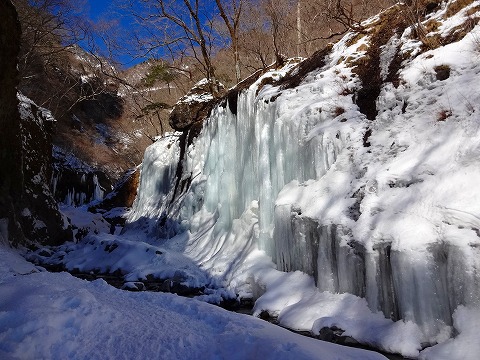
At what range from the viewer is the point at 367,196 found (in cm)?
439

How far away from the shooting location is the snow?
229 centimetres

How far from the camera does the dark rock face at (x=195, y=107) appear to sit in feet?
47.1

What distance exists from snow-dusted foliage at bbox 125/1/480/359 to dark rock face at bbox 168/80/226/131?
582 centimetres

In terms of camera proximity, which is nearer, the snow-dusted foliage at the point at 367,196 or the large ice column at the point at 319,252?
the snow-dusted foliage at the point at 367,196

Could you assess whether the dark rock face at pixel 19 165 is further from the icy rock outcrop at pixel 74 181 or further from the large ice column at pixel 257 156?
the icy rock outcrop at pixel 74 181

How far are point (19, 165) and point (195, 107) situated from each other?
680 centimetres

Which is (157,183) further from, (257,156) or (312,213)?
(312,213)

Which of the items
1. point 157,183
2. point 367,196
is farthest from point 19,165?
point 367,196

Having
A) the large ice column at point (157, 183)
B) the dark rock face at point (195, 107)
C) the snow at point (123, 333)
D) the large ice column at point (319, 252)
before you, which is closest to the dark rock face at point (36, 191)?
the large ice column at point (157, 183)

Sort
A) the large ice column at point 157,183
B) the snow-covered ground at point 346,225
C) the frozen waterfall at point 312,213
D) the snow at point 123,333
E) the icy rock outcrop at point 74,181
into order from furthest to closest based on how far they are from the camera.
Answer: the icy rock outcrop at point 74,181 < the large ice column at point 157,183 < the frozen waterfall at point 312,213 < the snow-covered ground at point 346,225 < the snow at point 123,333

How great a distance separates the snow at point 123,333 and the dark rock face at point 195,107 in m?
11.6

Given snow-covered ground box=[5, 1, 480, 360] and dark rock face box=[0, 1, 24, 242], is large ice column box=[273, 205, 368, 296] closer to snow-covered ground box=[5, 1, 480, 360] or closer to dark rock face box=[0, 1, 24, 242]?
snow-covered ground box=[5, 1, 480, 360]

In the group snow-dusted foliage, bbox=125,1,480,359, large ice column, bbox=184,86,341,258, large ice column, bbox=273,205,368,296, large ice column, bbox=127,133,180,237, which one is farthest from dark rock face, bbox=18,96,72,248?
large ice column, bbox=273,205,368,296

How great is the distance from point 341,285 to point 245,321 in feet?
5.15
